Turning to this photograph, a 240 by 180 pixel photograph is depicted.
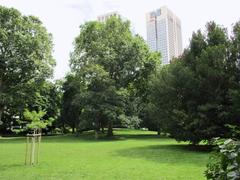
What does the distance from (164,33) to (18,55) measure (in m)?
23.7

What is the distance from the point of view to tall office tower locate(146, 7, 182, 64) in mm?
49156

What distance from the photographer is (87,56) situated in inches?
1567

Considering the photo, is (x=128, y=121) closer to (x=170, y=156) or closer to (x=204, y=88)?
(x=204, y=88)

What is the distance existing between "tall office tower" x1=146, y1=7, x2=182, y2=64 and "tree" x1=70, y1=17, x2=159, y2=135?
803cm

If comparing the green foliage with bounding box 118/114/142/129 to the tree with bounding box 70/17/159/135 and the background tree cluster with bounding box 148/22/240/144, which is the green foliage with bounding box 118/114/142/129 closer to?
the tree with bounding box 70/17/159/135

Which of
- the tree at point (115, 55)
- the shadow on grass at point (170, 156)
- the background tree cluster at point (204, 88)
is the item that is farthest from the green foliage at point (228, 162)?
the tree at point (115, 55)

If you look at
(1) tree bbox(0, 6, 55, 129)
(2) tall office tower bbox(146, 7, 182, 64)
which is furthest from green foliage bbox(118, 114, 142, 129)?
(2) tall office tower bbox(146, 7, 182, 64)

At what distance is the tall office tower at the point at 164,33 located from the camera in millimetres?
49156

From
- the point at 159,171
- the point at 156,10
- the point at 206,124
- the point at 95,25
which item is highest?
the point at 156,10

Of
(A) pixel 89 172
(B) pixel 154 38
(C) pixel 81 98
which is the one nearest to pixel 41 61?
(C) pixel 81 98

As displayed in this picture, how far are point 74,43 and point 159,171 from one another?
34083mm

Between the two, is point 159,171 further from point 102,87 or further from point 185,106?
point 102,87

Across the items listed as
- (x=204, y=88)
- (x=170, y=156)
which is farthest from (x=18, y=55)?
(x=170, y=156)

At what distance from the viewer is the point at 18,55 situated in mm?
36500
